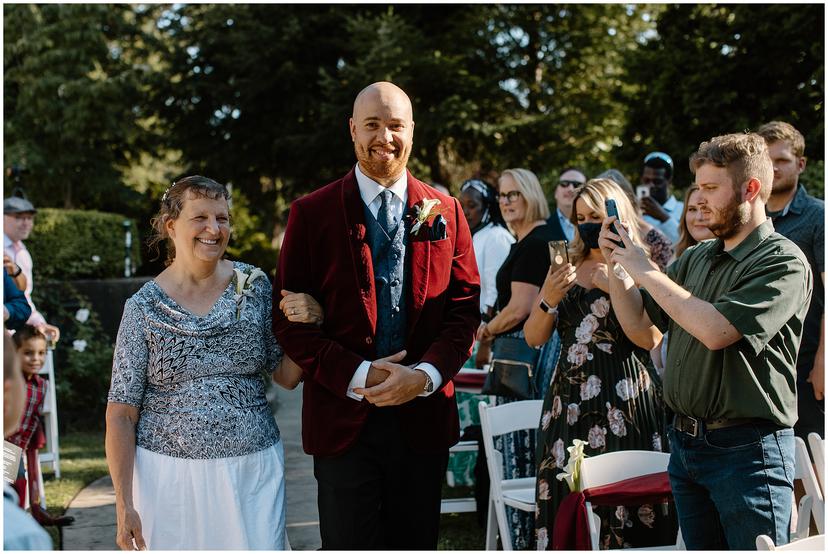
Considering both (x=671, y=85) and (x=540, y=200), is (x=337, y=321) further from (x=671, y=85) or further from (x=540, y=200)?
(x=671, y=85)

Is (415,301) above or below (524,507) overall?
above

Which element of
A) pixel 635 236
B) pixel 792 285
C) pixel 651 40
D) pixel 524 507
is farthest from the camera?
pixel 651 40

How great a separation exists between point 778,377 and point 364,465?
133cm

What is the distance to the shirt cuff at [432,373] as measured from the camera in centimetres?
302

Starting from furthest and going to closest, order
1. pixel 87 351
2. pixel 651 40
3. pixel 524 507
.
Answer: pixel 651 40, pixel 87 351, pixel 524 507

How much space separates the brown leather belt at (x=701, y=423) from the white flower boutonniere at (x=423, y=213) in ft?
3.45

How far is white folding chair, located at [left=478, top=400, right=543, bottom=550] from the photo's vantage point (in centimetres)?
454

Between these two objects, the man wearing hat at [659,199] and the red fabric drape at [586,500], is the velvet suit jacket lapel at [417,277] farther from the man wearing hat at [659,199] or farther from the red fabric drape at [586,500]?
the man wearing hat at [659,199]

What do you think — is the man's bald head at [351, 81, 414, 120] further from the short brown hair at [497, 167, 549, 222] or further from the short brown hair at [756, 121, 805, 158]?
A: the short brown hair at [497, 167, 549, 222]

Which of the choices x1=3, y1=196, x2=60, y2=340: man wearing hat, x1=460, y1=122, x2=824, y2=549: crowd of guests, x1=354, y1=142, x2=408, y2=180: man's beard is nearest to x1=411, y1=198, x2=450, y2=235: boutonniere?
x1=354, y1=142, x2=408, y2=180: man's beard

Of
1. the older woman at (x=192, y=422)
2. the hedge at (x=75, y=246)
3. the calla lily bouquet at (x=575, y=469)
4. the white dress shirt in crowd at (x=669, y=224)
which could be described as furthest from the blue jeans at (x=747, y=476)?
the hedge at (x=75, y=246)

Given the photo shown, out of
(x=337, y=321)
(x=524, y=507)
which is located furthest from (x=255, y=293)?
(x=524, y=507)

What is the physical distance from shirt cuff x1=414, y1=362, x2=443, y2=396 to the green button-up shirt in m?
0.77

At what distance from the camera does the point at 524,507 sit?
446 cm
